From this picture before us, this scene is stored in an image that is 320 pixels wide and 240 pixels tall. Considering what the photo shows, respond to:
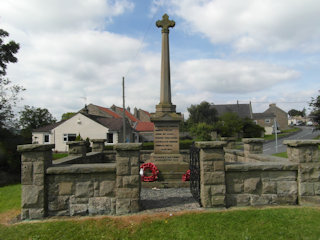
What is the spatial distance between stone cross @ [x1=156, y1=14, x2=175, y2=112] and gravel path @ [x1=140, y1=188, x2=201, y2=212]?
11.3 ft

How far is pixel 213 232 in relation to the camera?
3932mm

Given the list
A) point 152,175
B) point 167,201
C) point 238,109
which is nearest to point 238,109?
point 238,109

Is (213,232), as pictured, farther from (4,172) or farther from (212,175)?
(4,172)

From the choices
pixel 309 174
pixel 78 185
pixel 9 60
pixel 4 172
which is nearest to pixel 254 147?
pixel 309 174

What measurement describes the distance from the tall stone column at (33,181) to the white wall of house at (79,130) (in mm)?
25865

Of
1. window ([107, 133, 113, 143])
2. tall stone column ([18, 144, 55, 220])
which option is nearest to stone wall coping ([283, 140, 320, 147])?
tall stone column ([18, 144, 55, 220])

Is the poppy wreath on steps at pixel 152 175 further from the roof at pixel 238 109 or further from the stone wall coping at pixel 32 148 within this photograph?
the roof at pixel 238 109

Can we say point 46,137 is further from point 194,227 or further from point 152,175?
point 194,227

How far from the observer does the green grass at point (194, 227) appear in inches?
152

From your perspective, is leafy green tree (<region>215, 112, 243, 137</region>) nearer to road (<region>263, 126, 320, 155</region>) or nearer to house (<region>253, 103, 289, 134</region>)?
road (<region>263, 126, 320, 155</region>)

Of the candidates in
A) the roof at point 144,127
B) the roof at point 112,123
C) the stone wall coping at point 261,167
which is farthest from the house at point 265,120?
the stone wall coping at point 261,167

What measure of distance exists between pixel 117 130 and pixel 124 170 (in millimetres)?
25876

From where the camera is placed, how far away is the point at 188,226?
4102 millimetres

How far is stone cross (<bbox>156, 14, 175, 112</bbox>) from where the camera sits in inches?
363
